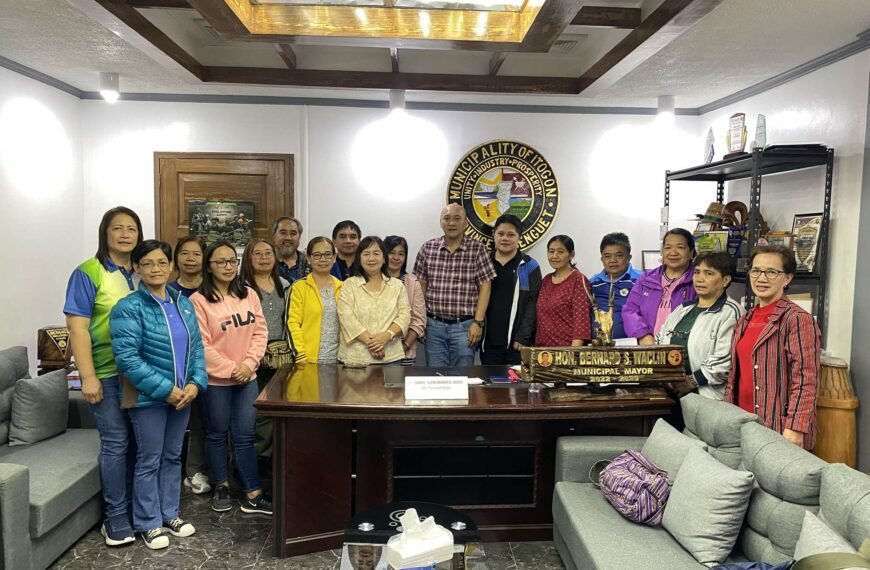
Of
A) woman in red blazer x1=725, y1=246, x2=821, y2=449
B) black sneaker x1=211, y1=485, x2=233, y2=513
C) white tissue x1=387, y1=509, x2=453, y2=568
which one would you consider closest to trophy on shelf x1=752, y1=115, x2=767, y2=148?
woman in red blazer x1=725, y1=246, x2=821, y2=449

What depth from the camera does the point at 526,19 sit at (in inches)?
117

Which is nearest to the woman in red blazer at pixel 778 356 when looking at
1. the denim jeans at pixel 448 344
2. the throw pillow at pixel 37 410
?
the denim jeans at pixel 448 344

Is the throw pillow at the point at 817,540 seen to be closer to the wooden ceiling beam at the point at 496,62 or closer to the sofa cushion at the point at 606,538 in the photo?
the sofa cushion at the point at 606,538

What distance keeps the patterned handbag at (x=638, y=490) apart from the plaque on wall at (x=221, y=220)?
353 cm

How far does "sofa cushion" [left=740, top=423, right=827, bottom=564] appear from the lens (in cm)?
181

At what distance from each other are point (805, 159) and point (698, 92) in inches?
49.7

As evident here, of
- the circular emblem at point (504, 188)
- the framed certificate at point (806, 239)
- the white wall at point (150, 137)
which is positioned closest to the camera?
the framed certificate at point (806, 239)

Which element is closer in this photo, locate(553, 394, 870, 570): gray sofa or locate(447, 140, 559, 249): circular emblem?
locate(553, 394, 870, 570): gray sofa

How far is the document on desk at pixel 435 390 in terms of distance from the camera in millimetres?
2643

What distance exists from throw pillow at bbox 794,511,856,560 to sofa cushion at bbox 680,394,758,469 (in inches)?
22.9

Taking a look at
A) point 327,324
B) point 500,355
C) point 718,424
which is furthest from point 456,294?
point 718,424

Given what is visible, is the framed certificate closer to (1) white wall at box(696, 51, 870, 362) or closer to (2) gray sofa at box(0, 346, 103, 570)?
(1) white wall at box(696, 51, 870, 362)

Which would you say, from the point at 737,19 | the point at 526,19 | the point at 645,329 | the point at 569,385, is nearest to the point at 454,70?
the point at 526,19

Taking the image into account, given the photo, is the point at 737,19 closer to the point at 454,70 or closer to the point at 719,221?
the point at 719,221
